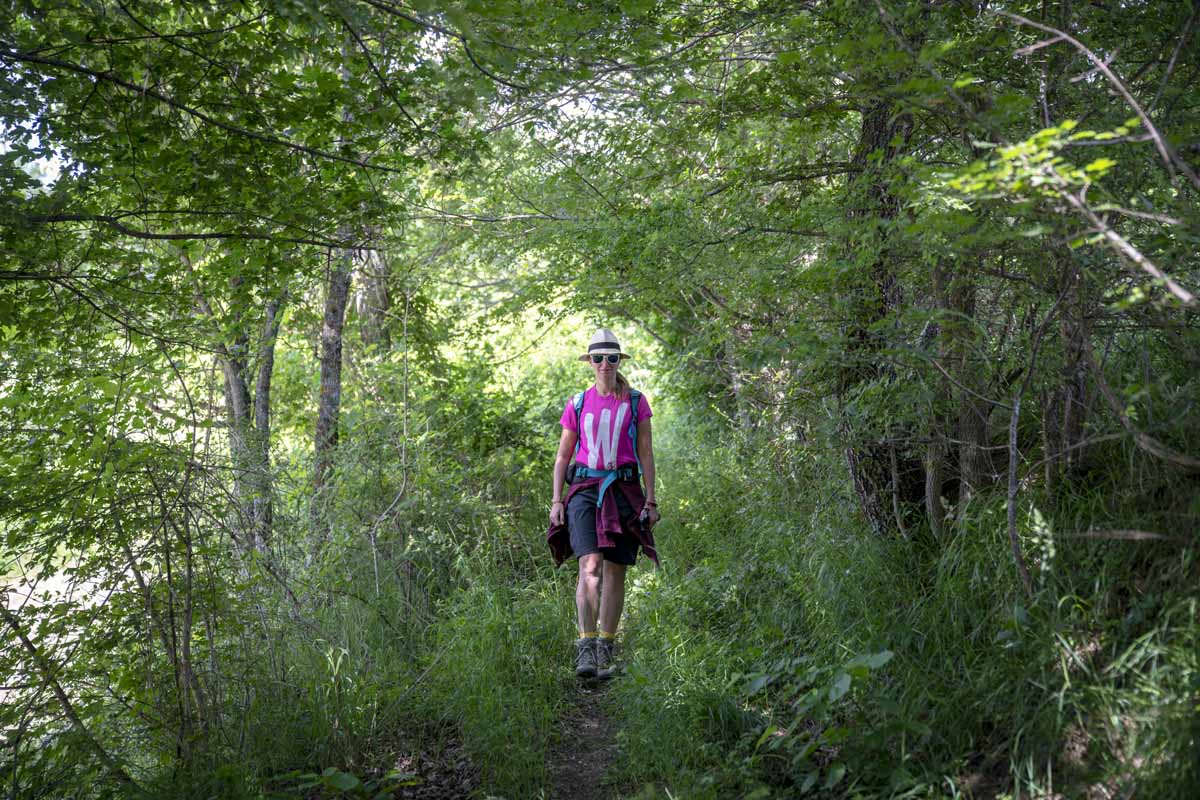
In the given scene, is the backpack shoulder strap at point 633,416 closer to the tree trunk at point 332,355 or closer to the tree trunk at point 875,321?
the tree trunk at point 875,321

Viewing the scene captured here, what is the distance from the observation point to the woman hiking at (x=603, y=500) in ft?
18.3

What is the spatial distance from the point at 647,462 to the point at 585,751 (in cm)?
183

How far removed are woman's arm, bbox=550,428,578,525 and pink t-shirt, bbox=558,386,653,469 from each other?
0.12 m

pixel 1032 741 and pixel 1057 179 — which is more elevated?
pixel 1057 179

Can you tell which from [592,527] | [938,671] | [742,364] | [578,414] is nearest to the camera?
[938,671]

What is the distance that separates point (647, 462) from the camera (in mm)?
5828

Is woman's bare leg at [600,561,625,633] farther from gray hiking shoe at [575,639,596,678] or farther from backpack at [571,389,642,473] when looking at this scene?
backpack at [571,389,642,473]

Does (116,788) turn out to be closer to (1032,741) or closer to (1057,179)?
(1032,741)

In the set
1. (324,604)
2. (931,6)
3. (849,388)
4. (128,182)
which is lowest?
(324,604)

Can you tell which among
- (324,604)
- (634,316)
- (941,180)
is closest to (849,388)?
(941,180)

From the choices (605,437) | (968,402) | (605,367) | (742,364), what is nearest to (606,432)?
(605,437)

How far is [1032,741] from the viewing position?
3.10 meters

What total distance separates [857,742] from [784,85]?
355 cm

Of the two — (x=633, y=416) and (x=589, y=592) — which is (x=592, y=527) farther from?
(x=633, y=416)
